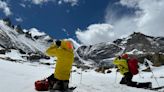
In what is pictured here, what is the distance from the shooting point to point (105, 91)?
52.4 ft

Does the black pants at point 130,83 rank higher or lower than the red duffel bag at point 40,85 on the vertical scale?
higher

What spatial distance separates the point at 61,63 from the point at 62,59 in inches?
7.1

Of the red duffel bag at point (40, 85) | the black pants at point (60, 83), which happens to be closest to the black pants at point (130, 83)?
the black pants at point (60, 83)

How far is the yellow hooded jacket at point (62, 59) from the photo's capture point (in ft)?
47.8

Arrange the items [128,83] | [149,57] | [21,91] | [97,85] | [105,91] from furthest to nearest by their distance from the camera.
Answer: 1. [149,57]
2. [128,83]
3. [97,85]
4. [105,91]
5. [21,91]

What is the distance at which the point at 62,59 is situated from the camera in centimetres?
1464

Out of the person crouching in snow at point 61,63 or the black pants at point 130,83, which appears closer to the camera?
the person crouching in snow at point 61,63

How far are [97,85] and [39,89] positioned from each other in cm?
372

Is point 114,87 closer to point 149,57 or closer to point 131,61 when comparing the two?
point 131,61

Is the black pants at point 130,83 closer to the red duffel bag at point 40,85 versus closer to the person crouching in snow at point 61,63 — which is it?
the person crouching in snow at point 61,63

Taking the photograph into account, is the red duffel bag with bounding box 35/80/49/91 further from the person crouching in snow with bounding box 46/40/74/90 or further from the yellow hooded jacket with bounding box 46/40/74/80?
the yellow hooded jacket with bounding box 46/40/74/80

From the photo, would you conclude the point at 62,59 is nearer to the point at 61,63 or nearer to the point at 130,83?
the point at 61,63

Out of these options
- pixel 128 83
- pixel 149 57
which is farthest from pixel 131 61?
pixel 149 57

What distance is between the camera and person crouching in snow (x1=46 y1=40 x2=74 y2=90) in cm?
1452
